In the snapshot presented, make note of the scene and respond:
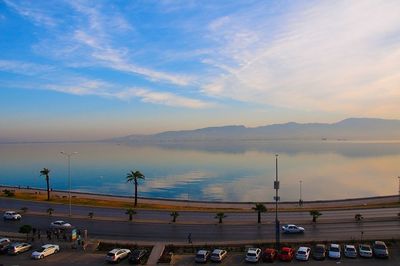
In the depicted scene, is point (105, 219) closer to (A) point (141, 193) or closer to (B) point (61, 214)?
(B) point (61, 214)

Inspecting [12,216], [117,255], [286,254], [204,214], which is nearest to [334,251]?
[286,254]

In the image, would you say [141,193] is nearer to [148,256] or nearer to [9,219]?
[9,219]

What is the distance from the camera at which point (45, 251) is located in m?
37.4

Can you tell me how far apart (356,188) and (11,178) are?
13019 cm

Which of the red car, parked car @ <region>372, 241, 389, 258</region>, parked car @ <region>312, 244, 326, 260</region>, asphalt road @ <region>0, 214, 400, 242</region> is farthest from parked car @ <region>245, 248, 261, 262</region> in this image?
parked car @ <region>372, 241, 389, 258</region>

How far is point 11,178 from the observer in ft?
539

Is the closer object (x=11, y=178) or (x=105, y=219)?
(x=105, y=219)

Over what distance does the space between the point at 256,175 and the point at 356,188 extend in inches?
A: 1699

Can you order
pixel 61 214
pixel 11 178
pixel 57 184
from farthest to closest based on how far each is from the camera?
pixel 11 178, pixel 57 184, pixel 61 214

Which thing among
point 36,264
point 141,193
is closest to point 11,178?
point 141,193

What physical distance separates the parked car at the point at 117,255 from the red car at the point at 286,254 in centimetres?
1372

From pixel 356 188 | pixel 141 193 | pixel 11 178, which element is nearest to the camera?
pixel 141 193

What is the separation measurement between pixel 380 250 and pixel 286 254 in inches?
333

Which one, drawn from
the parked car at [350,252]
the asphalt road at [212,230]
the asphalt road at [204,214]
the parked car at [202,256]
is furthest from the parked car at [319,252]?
the asphalt road at [204,214]
